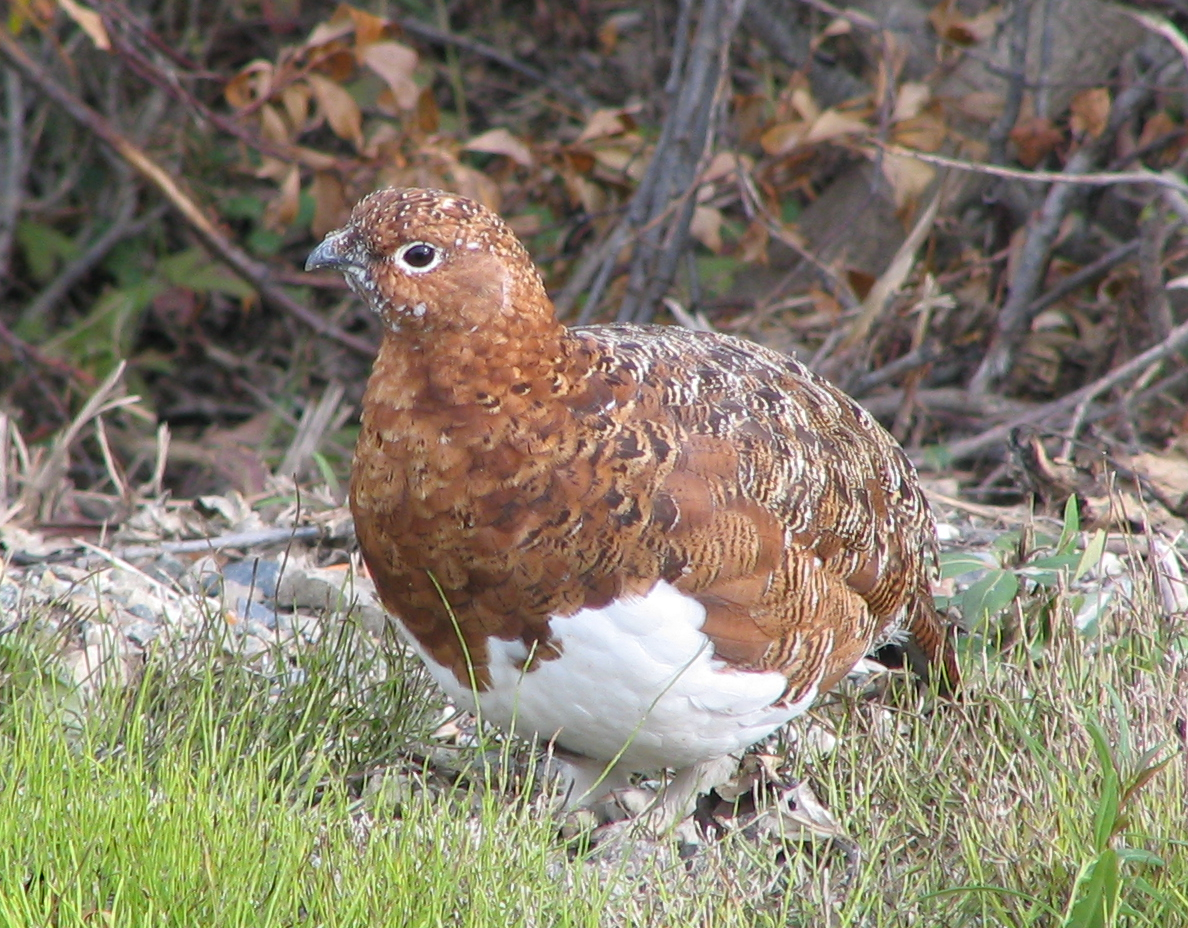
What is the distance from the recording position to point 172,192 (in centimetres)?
483

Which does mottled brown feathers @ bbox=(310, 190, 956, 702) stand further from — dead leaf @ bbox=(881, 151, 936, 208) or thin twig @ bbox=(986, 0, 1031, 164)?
thin twig @ bbox=(986, 0, 1031, 164)

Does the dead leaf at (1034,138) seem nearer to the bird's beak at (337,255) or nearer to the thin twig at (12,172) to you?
the bird's beak at (337,255)

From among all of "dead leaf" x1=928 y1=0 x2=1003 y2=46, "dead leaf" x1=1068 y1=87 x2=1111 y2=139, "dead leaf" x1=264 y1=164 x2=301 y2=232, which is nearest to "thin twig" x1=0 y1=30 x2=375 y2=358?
"dead leaf" x1=264 y1=164 x2=301 y2=232

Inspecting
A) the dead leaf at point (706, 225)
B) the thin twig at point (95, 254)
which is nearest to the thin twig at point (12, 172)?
the thin twig at point (95, 254)

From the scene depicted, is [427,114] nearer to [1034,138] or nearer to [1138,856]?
[1034,138]

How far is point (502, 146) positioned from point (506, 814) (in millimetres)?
2619

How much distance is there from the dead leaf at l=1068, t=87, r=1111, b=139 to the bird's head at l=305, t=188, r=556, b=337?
2727 mm

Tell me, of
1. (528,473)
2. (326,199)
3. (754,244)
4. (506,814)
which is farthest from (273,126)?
(506,814)

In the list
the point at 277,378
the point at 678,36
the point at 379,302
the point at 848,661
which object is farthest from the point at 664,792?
the point at 277,378

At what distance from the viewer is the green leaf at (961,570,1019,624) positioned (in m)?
2.90

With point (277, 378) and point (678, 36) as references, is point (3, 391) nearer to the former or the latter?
point (277, 378)

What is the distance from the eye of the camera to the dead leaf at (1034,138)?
15.1 feet

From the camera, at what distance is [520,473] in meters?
2.31

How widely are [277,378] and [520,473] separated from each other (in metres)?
3.69
